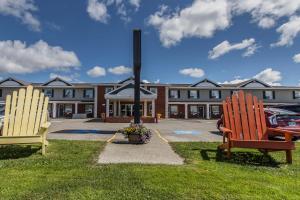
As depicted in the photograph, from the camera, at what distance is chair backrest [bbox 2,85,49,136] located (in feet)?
21.3

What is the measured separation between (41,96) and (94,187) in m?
4.19

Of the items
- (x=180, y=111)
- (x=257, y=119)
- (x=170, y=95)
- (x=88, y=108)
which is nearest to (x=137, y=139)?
(x=257, y=119)

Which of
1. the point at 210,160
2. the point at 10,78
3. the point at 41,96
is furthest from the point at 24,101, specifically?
the point at 10,78

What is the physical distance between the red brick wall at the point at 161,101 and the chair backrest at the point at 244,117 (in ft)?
102

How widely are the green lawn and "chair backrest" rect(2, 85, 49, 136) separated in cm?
79

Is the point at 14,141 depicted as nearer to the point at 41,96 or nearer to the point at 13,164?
the point at 13,164

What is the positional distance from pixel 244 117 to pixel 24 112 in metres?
5.68

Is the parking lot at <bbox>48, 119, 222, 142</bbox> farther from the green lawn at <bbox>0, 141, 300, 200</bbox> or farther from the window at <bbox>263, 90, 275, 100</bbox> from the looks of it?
the window at <bbox>263, 90, 275, 100</bbox>

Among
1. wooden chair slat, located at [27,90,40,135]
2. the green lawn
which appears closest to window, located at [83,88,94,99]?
wooden chair slat, located at [27,90,40,135]

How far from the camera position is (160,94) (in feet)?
125

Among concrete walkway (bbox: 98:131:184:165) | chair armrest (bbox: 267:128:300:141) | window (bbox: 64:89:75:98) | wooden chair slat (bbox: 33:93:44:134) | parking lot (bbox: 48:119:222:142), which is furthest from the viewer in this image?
window (bbox: 64:89:75:98)

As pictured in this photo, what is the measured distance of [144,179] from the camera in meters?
4.02

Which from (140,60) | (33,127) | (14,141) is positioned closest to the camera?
(14,141)

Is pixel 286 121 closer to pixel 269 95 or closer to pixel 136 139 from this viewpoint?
pixel 136 139
